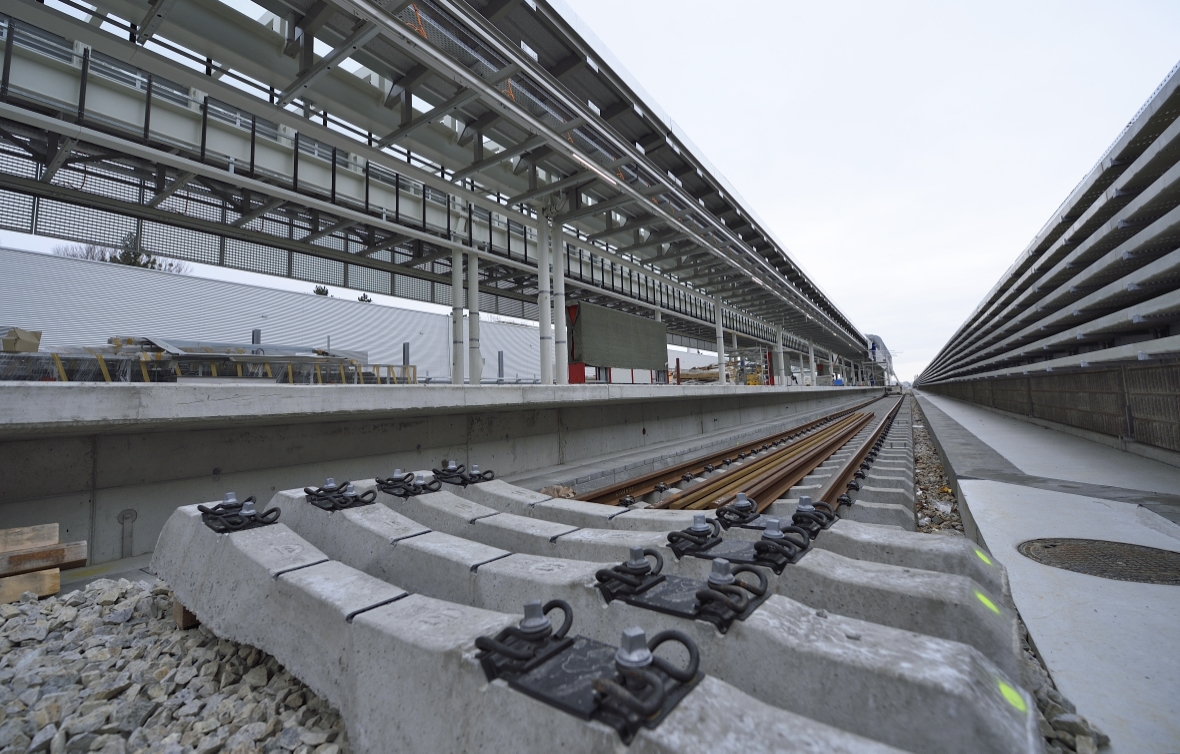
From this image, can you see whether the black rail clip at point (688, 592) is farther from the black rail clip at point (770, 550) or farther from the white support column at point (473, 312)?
the white support column at point (473, 312)

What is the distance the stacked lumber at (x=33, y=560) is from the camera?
2973 mm

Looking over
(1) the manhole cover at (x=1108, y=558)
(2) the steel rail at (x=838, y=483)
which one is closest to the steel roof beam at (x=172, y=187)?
(2) the steel rail at (x=838, y=483)

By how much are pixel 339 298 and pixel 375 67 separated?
2316 centimetres

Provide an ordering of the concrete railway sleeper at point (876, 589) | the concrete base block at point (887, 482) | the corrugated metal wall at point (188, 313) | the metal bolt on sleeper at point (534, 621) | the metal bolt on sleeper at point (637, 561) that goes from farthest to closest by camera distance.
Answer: the corrugated metal wall at point (188, 313)
the concrete base block at point (887, 482)
the metal bolt on sleeper at point (637, 561)
the concrete railway sleeper at point (876, 589)
the metal bolt on sleeper at point (534, 621)

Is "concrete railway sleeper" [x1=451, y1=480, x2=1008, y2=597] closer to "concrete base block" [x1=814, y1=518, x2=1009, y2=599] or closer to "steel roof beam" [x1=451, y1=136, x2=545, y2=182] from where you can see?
"concrete base block" [x1=814, y1=518, x2=1009, y2=599]

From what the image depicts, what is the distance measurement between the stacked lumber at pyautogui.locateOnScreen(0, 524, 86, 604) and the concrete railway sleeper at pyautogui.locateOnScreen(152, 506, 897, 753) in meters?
1.22

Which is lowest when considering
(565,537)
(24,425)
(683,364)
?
(565,537)

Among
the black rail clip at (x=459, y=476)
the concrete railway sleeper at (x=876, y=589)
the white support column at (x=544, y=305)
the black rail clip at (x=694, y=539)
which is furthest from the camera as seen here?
the white support column at (x=544, y=305)

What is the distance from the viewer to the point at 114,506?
167 inches

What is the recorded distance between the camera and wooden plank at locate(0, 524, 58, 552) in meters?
3.18

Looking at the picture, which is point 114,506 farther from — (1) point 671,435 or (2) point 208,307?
(2) point 208,307

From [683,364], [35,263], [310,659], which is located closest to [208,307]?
[35,263]

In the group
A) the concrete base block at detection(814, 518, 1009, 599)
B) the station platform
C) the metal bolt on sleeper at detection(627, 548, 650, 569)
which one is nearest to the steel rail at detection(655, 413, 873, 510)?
the station platform

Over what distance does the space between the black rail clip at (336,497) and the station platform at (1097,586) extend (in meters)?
4.00
